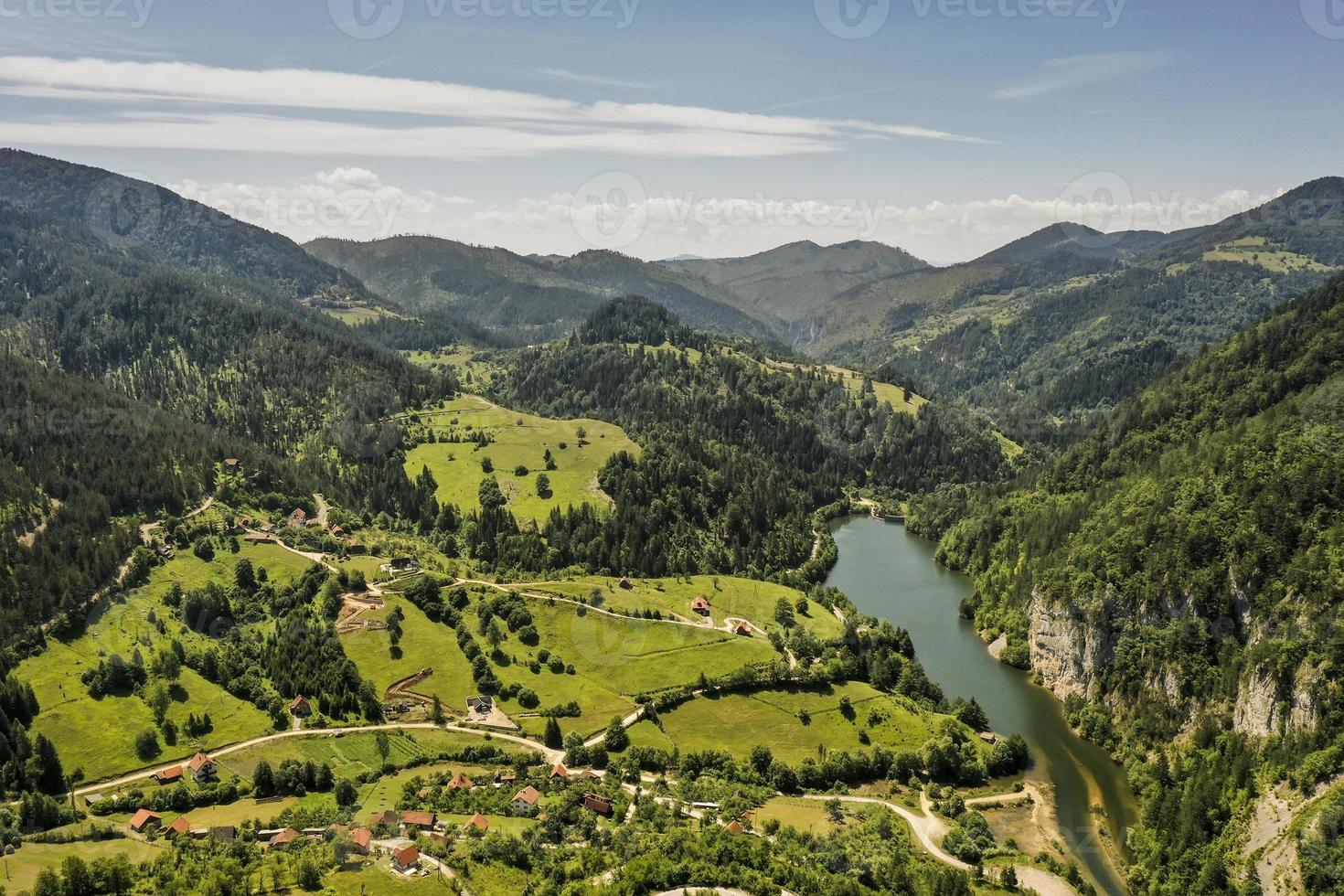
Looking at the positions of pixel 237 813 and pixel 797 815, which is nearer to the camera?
pixel 237 813

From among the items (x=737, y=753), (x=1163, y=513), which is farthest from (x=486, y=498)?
(x=1163, y=513)

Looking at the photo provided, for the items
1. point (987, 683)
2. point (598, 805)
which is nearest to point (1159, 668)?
point (987, 683)

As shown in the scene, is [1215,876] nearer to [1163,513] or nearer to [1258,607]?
[1258,607]

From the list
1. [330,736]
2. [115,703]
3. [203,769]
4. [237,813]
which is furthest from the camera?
[115,703]

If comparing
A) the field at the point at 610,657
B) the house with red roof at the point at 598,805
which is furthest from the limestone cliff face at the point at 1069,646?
the house with red roof at the point at 598,805

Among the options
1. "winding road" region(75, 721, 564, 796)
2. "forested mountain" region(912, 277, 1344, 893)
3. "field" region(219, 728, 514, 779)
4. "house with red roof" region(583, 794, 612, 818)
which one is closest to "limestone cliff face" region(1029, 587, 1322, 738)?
"forested mountain" region(912, 277, 1344, 893)

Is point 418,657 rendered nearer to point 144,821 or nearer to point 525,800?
point 525,800

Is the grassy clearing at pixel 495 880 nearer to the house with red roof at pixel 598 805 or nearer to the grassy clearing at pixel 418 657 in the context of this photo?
the house with red roof at pixel 598 805
